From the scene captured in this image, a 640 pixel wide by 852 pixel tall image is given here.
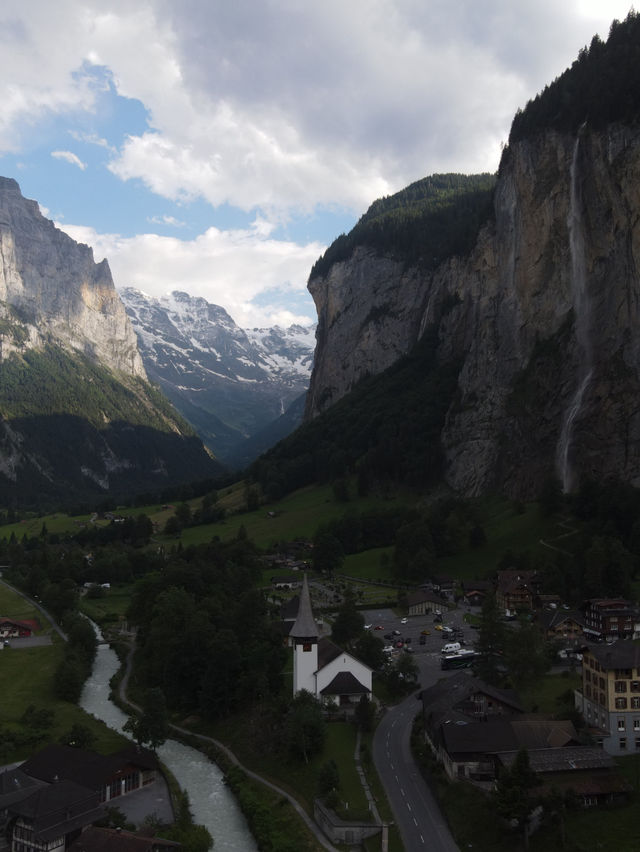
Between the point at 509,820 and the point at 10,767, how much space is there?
109ft

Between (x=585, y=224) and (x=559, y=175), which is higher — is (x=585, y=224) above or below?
below

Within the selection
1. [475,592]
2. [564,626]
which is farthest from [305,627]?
[475,592]

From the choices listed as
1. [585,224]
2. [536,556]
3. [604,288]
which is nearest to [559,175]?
→ [585,224]

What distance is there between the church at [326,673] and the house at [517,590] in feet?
104

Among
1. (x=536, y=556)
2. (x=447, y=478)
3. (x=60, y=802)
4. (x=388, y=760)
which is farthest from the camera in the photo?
(x=447, y=478)

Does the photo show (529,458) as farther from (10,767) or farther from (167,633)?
(10,767)

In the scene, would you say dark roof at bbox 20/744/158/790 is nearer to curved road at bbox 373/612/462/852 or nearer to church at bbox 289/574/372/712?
church at bbox 289/574/372/712

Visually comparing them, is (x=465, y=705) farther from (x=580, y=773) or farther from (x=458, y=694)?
(x=580, y=773)

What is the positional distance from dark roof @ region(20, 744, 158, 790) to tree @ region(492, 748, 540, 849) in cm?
2434

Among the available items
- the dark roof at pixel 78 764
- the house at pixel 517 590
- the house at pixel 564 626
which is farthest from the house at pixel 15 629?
the house at pixel 564 626

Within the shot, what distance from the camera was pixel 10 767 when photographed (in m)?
52.6

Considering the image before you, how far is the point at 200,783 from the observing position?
176 feet

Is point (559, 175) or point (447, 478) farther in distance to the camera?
point (447, 478)

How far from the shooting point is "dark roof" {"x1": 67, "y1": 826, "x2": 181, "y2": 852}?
39906 mm
